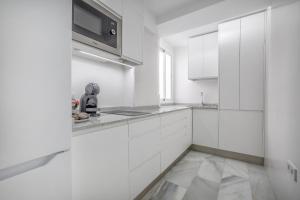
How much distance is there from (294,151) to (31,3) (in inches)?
72.8

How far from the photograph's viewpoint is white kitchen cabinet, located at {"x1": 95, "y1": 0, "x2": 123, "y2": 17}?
1.21 m

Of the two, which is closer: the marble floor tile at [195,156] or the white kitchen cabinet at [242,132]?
the white kitchen cabinet at [242,132]

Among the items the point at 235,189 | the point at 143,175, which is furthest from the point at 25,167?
the point at 235,189

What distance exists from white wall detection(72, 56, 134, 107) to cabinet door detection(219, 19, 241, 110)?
1644 millimetres

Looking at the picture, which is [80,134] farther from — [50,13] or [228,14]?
[228,14]

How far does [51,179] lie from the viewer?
2.06 feet

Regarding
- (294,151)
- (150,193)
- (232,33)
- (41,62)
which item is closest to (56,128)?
(41,62)

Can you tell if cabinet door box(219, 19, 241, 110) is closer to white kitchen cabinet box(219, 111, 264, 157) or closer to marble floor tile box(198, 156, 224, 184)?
white kitchen cabinet box(219, 111, 264, 157)

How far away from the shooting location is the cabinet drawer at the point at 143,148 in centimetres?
121

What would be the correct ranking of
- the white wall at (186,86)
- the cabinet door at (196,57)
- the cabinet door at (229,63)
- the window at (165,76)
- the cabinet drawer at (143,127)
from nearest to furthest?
the cabinet drawer at (143,127)
the cabinet door at (229,63)
the cabinet door at (196,57)
the white wall at (186,86)
the window at (165,76)

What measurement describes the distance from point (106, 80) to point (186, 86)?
2.23m

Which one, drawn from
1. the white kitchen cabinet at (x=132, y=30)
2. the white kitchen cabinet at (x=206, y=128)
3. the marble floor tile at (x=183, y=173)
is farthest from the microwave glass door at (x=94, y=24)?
the white kitchen cabinet at (x=206, y=128)

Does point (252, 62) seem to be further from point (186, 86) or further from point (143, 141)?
point (143, 141)

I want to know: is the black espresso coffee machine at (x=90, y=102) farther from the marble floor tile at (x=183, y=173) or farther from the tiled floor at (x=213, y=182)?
the marble floor tile at (x=183, y=173)
